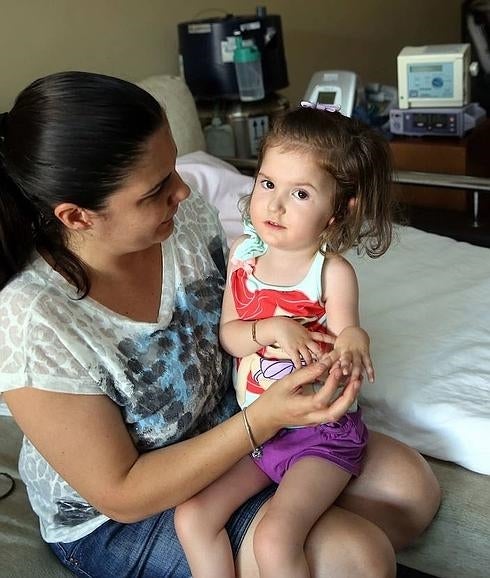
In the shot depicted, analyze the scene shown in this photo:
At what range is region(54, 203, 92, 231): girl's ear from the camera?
1036 millimetres

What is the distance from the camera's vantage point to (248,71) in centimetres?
254

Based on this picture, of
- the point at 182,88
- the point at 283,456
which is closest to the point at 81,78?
the point at 283,456

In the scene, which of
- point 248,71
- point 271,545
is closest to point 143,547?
point 271,545

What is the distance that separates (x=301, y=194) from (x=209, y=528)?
0.52 metres

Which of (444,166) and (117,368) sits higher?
(117,368)

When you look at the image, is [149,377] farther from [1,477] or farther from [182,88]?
[182,88]

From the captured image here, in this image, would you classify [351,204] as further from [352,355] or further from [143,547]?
[143,547]

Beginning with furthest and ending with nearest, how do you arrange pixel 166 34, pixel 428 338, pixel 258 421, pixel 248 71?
pixel 166 34 < pixel 248 71 < pixel 428 338 < pixel 258 421

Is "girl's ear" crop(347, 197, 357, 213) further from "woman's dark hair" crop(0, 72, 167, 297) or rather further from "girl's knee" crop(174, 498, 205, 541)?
"girl's knee" crop(174, 498, 205, 541)

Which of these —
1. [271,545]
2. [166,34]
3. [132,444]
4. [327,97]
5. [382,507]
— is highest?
[166,34]

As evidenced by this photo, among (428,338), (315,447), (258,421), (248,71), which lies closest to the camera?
(258,421)

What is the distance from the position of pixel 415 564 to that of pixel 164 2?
205cm

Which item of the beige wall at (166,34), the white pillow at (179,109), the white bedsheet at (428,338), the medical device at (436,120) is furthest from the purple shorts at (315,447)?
the medical device at (436,120)

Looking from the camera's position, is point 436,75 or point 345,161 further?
point 436,75
